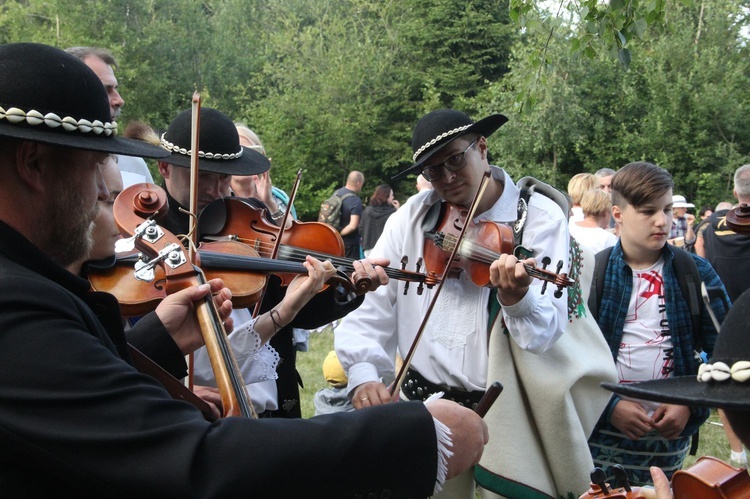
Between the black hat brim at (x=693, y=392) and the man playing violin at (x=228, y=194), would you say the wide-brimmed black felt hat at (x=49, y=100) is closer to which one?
the black hat brim at (x=693, y=392)

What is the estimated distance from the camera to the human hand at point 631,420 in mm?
3197

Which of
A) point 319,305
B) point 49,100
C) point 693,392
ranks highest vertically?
point 49,100

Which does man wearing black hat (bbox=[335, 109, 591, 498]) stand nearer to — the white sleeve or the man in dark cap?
the white sleeve

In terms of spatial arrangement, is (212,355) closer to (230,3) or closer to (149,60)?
(149,60)

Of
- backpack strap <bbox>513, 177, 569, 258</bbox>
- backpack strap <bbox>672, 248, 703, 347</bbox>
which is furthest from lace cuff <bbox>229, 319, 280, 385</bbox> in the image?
backpack strap <bbox>672, 248, 703, 347</bbox>

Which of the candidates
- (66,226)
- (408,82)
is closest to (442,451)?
(66,226)

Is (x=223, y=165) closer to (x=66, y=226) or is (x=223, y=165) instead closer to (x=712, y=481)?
(x=66, y=226)

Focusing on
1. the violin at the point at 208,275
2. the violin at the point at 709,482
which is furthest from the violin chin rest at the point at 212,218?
the violin at the point at 709,482

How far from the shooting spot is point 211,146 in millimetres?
2961

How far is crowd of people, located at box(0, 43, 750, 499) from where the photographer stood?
1.29 metres

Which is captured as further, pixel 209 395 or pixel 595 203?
pixel 595 203

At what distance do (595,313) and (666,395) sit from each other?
2.19 meters

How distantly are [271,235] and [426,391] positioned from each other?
93 cm

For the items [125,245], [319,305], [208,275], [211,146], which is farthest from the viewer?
[319,305]
